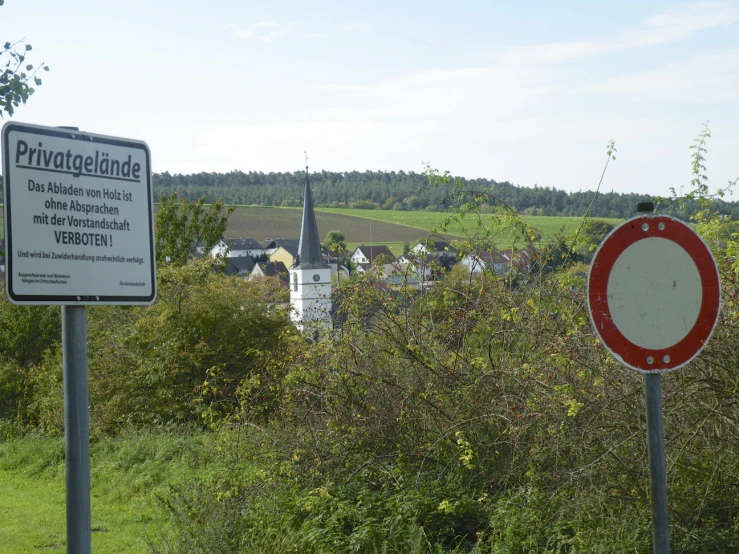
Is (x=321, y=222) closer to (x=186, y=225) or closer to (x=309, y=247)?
(x=309, y=247)

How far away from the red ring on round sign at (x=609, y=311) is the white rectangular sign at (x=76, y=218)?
180 centimetres

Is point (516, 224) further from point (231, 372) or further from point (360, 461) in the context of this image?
point (231, 372)

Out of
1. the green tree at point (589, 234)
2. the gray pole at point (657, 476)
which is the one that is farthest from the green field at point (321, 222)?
the gray pole at point (657, 476)

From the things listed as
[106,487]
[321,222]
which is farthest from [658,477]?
[321,222]

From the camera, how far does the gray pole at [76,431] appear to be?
8.84ft

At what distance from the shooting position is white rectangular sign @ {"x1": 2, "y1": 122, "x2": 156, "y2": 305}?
8.88ft

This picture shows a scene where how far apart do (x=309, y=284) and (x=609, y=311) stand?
26.8ft

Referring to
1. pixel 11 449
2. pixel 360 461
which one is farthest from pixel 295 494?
pixel 11 449

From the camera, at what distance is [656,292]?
3.41 meters

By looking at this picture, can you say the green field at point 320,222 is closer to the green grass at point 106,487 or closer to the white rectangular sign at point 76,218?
the green grass at point 106,487

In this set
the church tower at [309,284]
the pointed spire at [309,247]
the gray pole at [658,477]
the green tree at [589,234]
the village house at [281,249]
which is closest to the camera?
the gray pole at [658,477]

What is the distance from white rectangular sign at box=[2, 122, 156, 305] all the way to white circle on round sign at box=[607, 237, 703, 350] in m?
1.88

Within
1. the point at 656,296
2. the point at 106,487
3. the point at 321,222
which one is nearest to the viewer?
the point at 656,296

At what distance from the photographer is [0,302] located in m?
22.0
